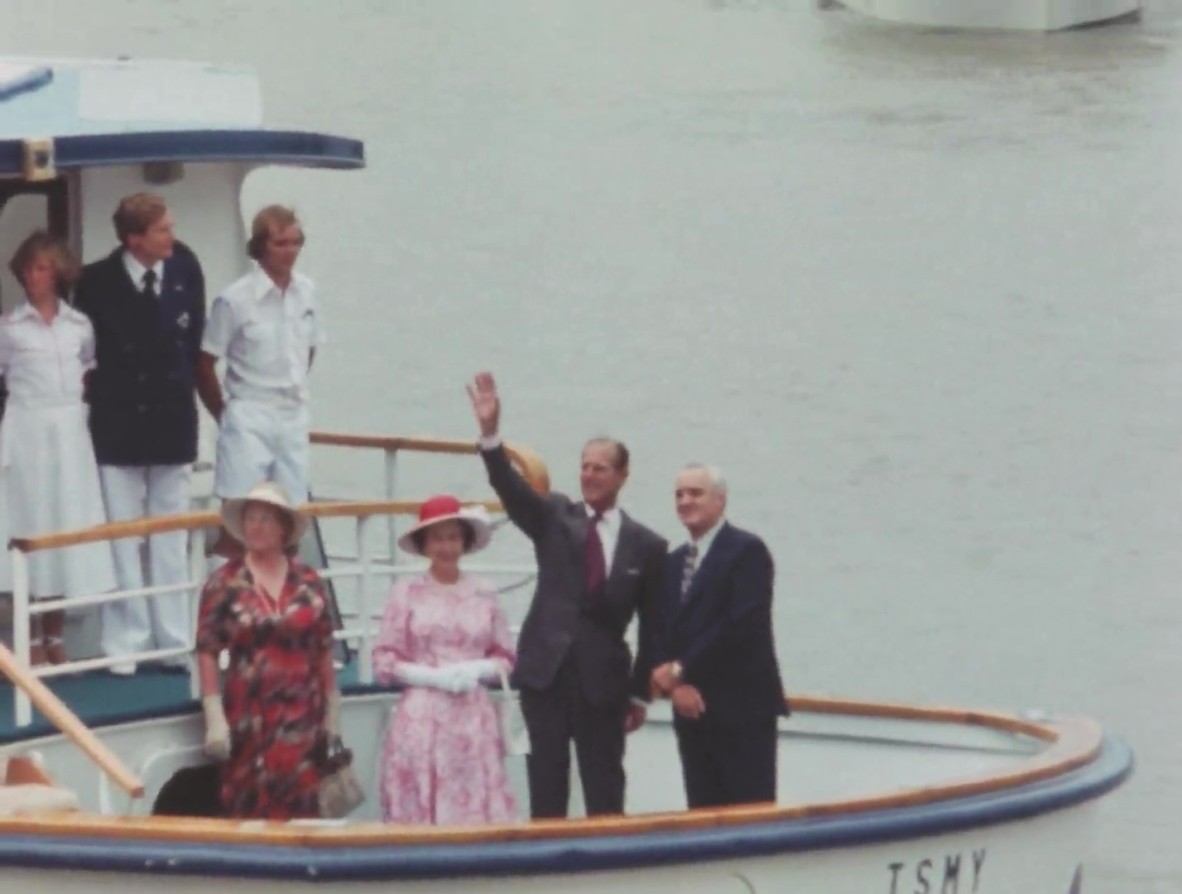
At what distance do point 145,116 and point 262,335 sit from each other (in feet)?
2.85

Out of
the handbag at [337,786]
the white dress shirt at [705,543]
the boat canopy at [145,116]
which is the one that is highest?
the boat canopy at [145,116]

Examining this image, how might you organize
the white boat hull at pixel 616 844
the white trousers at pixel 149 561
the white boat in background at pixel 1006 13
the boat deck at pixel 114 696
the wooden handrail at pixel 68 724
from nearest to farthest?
the white boat hull at pixel 616 844 < the wooden handrail at pixel 68 724 < the boat deck at pixel 114 696 < the white trousers at pixel 149 561 < the white boat in background at pixel 1006 13

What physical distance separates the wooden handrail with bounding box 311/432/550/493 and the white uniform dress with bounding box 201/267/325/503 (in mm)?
542

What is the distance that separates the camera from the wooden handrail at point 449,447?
391 inches

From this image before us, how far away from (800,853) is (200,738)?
2074 millimetres

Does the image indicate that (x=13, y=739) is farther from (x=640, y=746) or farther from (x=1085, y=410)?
(x=1085, y=410)

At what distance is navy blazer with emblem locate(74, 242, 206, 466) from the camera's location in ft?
31.6

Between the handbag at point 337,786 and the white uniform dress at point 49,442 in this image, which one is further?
the white uniform dress at point 49,442

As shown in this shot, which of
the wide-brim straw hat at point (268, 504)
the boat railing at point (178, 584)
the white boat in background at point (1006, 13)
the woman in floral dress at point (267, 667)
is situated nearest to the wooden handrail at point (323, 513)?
the boat railing at point (178, 584)

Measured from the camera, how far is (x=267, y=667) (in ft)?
28.5

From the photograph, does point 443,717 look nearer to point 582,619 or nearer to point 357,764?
point 582,619

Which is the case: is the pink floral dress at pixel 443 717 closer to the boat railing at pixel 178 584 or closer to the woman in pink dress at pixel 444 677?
the woman in pink dress at pixel 444 677

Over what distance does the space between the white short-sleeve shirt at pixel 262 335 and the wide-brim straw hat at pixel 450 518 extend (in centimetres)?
119

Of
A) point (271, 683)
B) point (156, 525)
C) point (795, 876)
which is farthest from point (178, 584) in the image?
point (795, 876)
